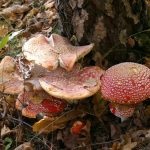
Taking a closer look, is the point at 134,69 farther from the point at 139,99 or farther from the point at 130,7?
the point at 130,7

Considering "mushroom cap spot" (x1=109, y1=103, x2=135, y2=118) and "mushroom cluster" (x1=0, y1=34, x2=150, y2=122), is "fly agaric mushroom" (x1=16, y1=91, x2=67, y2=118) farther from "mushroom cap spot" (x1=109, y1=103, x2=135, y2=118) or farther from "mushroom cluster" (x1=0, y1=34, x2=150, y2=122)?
"mushroom cap spot" (x1=109, y1=103, x2=135, y2=118)

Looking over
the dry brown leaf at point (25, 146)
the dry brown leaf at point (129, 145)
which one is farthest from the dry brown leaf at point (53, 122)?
the dry brown leaf at point (129, 145)

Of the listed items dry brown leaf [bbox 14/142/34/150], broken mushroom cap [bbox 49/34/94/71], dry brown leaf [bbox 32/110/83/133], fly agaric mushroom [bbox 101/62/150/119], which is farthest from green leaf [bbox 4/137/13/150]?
fly agaric mushroom [bbox 101/62/150/119]

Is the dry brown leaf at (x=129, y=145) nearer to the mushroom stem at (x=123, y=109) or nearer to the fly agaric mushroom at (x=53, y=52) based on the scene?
the mushroom stem at (x=123, y=109)

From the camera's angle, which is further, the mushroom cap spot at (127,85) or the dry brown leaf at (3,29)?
the dry brown leaf at (3,29)

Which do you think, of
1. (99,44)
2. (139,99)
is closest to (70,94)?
(139,99)

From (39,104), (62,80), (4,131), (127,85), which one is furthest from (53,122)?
(127,85)
